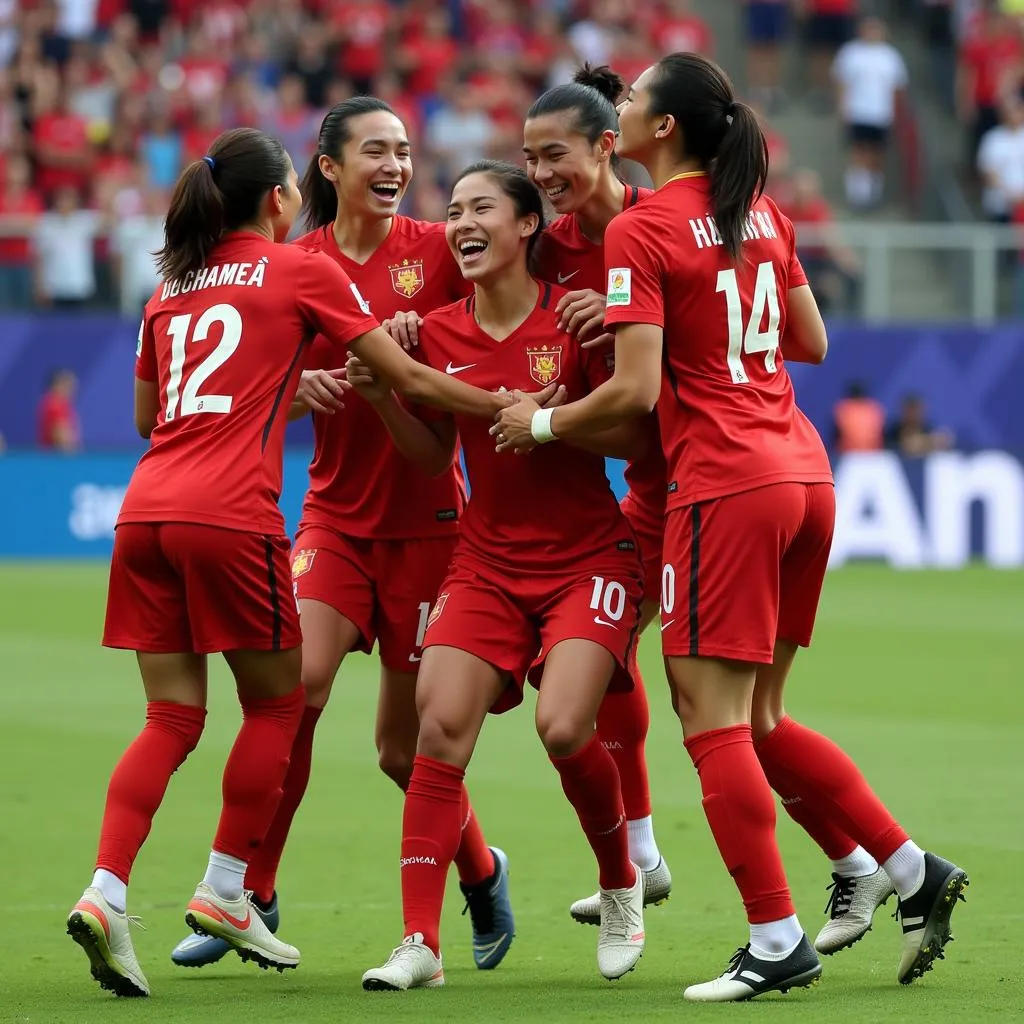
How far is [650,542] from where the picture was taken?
20.6 feet

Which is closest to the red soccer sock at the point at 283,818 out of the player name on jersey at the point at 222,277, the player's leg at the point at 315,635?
the player's leg at the point at 315,635

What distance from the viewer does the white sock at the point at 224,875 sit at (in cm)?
564

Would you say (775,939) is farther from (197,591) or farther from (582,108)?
(582,108)

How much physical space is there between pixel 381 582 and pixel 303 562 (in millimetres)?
250

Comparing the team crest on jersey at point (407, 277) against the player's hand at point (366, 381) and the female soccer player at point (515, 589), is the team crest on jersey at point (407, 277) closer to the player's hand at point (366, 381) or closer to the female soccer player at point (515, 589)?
the female soccer player at point (515, 589)

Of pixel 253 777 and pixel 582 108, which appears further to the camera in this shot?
pixel 582 108

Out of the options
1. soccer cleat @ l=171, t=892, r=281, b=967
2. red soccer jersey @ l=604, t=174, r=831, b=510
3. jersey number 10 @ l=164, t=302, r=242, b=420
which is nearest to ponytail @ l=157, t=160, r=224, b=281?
jersey number 10 @ l=164, t=302, r=242, b=420

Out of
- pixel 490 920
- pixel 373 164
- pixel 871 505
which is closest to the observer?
pixel 490 920

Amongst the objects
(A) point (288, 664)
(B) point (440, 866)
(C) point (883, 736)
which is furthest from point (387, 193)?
(C) point (883, 736)

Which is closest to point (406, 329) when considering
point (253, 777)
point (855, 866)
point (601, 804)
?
point (253, 777)

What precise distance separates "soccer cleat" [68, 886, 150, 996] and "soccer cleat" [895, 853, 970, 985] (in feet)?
6.59

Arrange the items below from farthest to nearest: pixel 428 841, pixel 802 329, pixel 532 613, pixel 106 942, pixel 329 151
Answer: pixel 329 151 < pixel 802 329 < pixel 532 613 < pixel 428 841 < pixel 106 942

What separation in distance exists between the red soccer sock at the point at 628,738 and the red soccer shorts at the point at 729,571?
1.13 metres

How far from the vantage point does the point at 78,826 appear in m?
8.11
